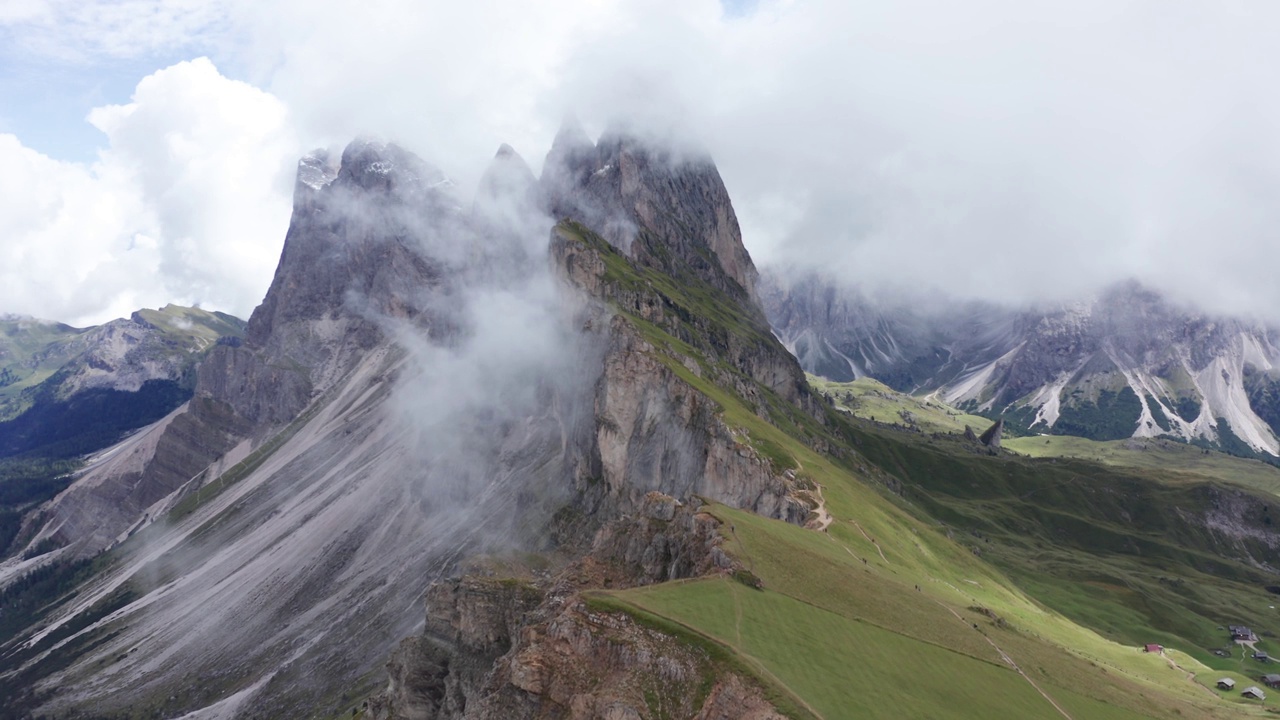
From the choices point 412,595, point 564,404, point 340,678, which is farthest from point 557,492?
point 340,678

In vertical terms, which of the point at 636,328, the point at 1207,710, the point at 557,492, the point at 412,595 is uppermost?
the point at 636,328

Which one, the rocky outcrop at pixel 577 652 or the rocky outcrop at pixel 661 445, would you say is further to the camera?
the rocky outcrop at pixel 661 445

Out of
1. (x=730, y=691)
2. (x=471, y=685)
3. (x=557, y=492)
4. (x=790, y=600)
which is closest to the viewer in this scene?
(x=730, y=691)

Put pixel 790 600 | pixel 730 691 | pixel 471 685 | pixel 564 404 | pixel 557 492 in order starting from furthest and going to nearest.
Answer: pixel 564 404 → pixel 557 492 → pixel 471 685 → pixel 790 600 → pixel 730 691

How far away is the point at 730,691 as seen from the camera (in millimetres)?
46594

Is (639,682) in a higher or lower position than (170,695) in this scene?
higher

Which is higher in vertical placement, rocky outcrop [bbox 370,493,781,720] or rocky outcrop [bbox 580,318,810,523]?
rocky outcrop [bbox 580,318,810,523]

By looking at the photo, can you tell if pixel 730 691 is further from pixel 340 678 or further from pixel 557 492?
pixel 340 678

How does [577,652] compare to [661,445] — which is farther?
[661,445]

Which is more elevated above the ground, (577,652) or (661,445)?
(661,445)

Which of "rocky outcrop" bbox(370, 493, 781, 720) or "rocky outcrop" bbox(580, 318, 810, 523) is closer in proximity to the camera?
"rocky outcrop" bbox(370, 493, 781, 720)

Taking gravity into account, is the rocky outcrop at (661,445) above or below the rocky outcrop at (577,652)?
above

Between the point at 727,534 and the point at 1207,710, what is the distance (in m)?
50.5

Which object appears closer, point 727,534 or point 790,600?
point 790,600
